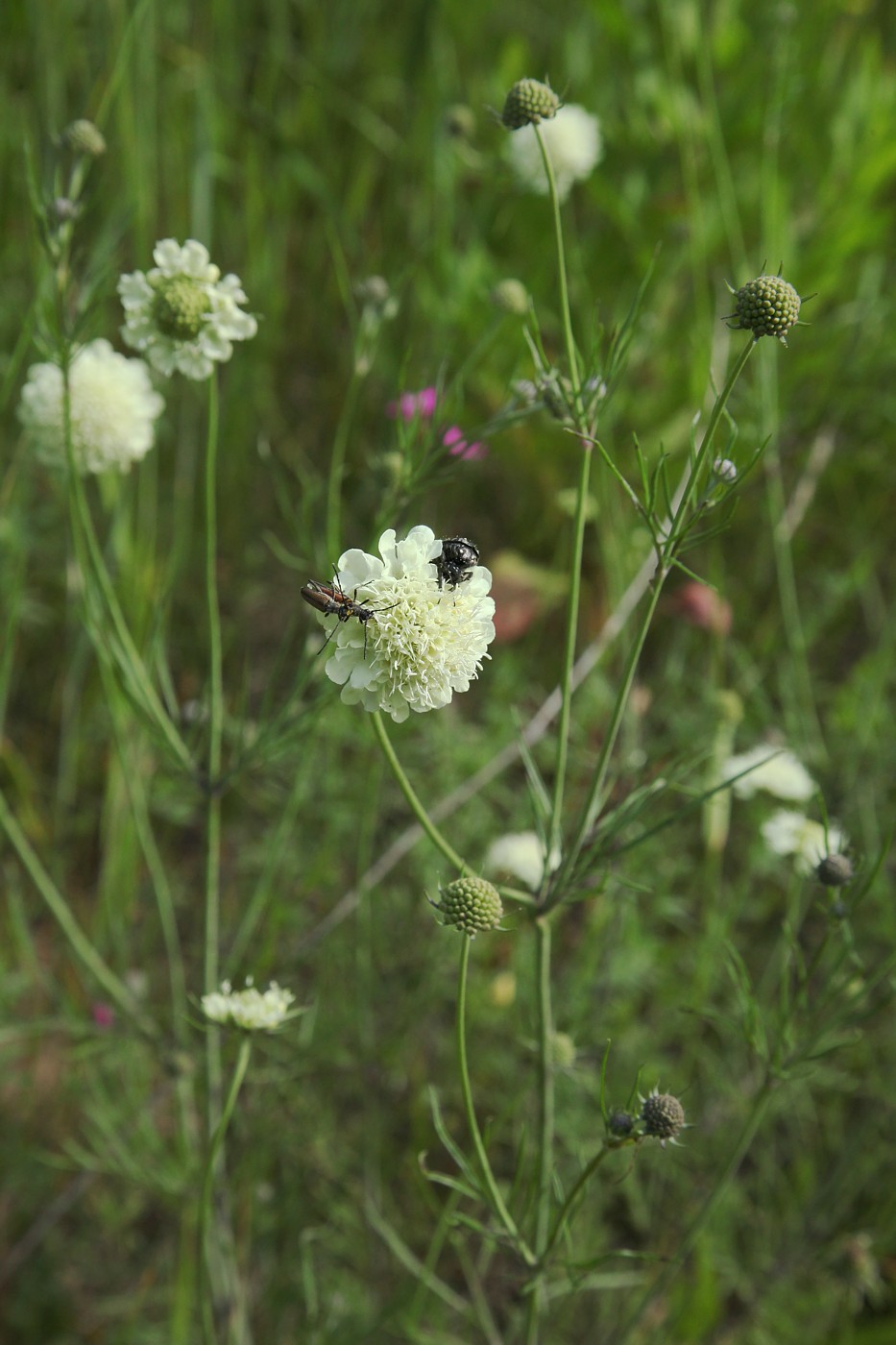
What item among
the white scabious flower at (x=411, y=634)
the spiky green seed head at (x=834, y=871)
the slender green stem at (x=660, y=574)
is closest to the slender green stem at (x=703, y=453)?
the slender green stem at (x=660, y=574)

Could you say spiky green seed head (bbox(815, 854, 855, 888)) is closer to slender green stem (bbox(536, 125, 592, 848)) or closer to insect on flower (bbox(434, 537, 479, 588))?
slender green stem (bbox(536, 125, 592, 848))

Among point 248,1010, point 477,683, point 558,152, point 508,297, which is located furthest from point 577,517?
point 477,683

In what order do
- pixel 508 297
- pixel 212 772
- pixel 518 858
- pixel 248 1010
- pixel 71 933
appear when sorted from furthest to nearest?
1. pixel 518 858
2. pixel 508 297
3. pixel 71 933
4. pixel 212 772
5. pixel 248 1010

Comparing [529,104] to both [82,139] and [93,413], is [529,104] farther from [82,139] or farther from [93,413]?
[93,413]

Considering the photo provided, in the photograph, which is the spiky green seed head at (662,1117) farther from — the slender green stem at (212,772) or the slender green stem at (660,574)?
the slender green stem at (212,772)

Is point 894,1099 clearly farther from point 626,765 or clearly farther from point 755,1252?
point 626,765

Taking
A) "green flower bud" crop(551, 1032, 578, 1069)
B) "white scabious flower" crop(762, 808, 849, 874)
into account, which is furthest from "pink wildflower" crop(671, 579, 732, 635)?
"green flower bud" crop(551, 1032, 578, 1069)

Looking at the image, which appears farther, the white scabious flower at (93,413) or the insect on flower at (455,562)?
the white scabious flower at (93,413)
